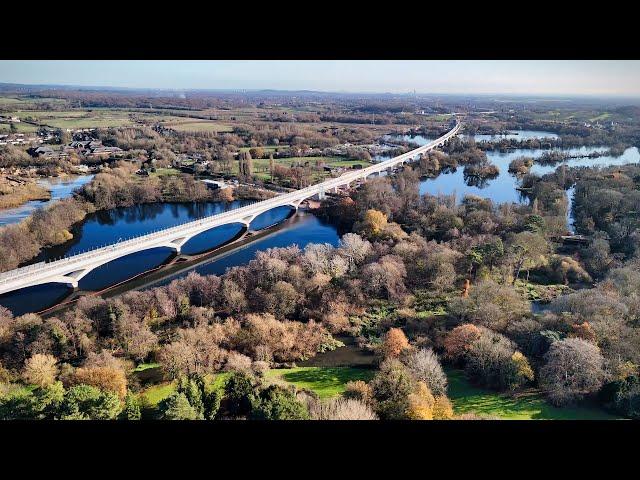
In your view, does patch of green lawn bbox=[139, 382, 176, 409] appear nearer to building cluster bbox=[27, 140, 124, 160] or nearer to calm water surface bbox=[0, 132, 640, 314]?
→ calm water surface bbox=[0, 132, 640, 314]

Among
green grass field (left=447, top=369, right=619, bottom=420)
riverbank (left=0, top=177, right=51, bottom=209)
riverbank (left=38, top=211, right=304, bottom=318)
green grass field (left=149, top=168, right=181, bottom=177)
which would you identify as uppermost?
green grass field (left=149, top=168, right=181, bottom=177)

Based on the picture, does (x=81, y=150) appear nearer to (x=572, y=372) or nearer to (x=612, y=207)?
(x=612, y=207)

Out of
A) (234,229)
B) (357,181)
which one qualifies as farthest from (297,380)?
(357,181)

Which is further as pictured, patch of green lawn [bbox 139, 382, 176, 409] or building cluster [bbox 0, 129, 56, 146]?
building cluster [bbox 0, 129, 56, 146]

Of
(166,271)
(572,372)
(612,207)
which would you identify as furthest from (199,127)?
(572,372)

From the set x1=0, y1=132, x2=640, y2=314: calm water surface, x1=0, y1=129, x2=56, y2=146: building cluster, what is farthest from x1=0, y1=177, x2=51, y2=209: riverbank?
x1=0, y1=129, x2=56, y2=146: building cluster

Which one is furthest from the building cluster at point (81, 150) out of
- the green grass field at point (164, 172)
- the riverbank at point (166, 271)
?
the riverbank at point (166, 271)
